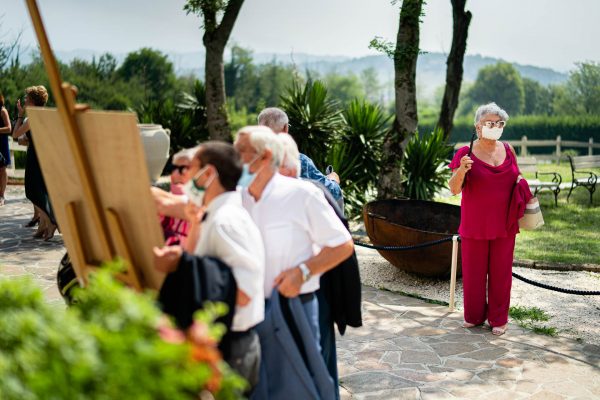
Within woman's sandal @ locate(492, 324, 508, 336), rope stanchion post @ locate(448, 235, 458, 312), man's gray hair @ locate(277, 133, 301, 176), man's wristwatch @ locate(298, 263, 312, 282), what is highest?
man's gray hair @ locate(277, 133, 301, 176)

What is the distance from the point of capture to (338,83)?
547 feet

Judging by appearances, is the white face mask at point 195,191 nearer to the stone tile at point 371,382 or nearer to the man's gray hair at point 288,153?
the man's gray hair at point 288,153

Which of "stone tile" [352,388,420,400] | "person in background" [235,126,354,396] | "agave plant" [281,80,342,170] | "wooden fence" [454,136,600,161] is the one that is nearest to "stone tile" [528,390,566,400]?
"stone tile" [352,388,420,400]

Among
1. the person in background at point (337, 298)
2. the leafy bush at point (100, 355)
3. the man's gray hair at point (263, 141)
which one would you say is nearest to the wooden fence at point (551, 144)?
the person in background at point (337, 298)

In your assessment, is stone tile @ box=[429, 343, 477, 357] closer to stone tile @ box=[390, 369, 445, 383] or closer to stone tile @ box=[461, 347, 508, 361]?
stone tile @ box=[461, 347, 508, 361]

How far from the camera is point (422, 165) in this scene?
12812 mm

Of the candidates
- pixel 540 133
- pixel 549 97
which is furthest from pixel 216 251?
pixel 549 97

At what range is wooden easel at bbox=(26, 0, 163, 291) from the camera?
2.49m

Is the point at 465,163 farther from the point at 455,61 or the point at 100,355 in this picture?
the point at 455,61

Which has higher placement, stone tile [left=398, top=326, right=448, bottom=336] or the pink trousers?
the pink trousers

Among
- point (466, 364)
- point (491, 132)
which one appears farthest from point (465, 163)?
point (466, 364)

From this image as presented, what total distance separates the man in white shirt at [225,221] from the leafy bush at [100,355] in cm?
76

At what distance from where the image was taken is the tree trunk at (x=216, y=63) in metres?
14.9

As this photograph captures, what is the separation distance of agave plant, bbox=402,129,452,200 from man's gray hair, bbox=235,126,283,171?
32.0 ft
